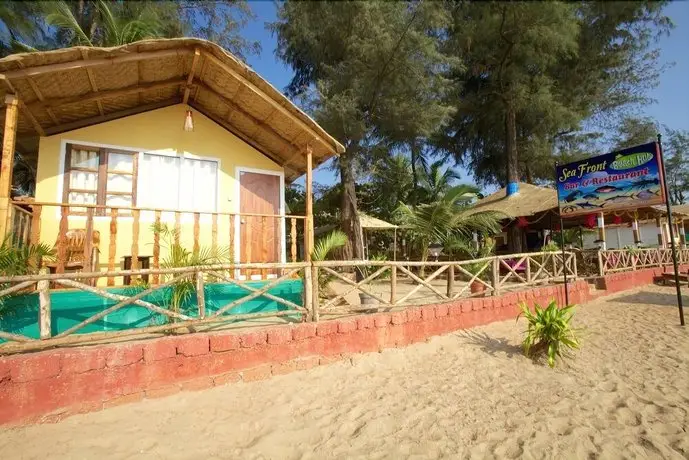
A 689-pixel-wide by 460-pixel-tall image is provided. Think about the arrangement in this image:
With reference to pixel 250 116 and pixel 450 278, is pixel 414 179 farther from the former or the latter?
pixel 250 116

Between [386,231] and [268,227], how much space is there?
11521mm

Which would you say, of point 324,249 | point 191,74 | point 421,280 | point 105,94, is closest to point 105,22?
point 105,94

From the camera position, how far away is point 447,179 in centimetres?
1900

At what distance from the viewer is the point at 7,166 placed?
4.29 m

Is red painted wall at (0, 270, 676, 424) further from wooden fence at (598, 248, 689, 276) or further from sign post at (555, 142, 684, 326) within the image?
wooden fence at (598, 248, 689, 276)

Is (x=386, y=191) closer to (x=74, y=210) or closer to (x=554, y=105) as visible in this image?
(x=554, y=105)

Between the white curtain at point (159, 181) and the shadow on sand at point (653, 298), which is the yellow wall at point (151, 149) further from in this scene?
the shadow on sand at point (653, 298)

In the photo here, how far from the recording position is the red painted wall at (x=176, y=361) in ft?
10.5

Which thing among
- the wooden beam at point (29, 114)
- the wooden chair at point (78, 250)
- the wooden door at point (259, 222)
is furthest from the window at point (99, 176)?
the wooden door at point (259, 222)

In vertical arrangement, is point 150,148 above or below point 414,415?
above

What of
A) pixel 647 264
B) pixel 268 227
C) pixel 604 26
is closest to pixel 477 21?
pixel 604 26

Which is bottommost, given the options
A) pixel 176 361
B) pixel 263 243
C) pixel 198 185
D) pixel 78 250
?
pixel 176 361

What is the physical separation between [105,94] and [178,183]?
182 cm

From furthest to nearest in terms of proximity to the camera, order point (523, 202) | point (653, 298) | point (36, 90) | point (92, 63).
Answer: point (523, 202)
point (653, 298)
point (36, 90)
point (92, 63)
